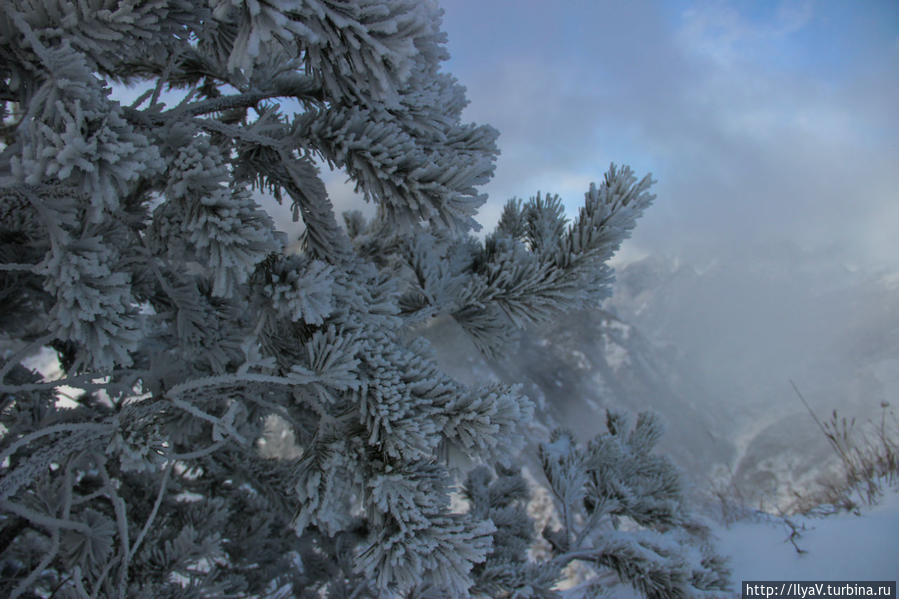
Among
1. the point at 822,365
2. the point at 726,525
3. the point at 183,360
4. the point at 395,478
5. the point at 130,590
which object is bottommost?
the point at 130,590

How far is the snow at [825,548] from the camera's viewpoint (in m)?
2.69

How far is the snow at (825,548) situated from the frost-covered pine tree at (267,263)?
5.26 ft

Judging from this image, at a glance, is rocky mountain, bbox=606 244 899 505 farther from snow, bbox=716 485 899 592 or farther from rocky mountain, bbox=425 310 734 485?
snow, bbox=716 485 899 592

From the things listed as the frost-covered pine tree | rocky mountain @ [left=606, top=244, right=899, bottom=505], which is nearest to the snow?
the frost-covered pine tree

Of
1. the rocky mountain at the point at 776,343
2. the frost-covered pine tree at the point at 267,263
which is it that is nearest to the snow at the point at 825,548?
the frost-covered pine tree at the point at 267,263

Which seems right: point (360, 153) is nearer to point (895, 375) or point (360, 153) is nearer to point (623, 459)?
point (623, 459)

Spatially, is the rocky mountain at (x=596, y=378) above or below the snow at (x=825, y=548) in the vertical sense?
above

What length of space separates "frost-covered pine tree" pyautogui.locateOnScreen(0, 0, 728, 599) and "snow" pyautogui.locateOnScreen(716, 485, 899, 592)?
160 centimetres

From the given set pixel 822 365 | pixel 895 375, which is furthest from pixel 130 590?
pixel 822 365

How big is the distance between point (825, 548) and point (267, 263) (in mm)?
3804

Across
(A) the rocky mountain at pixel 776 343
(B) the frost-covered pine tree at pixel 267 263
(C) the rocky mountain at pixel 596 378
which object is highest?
(A) the rocky mountain at pixel 776 343

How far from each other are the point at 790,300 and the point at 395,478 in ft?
134

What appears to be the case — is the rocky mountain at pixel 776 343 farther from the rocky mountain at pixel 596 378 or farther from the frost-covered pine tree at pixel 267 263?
the frost-covered pine tree at pixel 267 263

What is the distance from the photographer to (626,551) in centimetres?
209
